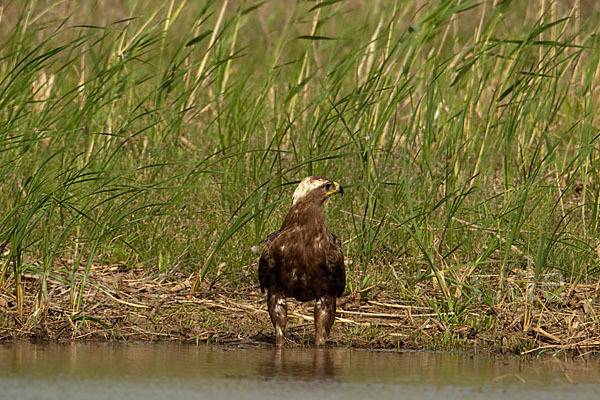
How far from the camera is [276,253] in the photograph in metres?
6.40

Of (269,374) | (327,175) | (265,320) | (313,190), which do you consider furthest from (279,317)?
(327,175)

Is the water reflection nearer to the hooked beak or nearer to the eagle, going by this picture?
the eagle

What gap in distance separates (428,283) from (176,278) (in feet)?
5.93

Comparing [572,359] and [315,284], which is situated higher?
[315,284]

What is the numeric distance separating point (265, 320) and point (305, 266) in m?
0.68

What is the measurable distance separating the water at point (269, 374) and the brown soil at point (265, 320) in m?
0.25

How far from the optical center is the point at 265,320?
6.84m

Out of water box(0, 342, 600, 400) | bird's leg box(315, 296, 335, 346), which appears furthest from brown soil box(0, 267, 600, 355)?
water box(0, 342, 600, 400)

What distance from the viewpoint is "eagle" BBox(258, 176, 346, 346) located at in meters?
6.34

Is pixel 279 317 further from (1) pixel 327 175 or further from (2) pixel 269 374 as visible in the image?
(1) pixel 327 175

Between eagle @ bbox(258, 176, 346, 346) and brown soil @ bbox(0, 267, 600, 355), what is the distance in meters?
0.22

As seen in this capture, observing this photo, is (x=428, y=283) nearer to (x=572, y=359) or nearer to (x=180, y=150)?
(x=572, y=359)

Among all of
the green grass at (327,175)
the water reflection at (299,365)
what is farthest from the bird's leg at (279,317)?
the green grass at (327,175)

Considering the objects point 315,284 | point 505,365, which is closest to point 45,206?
point 315,284
